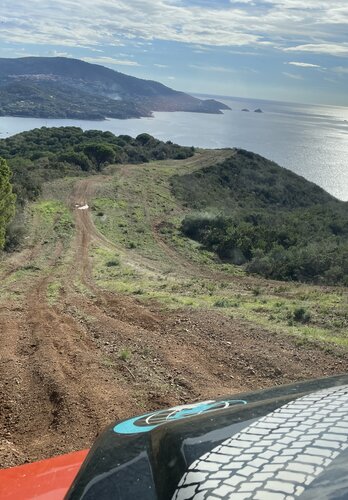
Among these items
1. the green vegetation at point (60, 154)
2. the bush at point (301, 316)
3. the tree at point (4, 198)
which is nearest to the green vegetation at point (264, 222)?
the green vegetation at point (60, 154)

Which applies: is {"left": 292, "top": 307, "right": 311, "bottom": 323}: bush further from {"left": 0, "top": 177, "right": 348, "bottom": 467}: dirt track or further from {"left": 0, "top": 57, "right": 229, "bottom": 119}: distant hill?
{"left": 0, "top": 57, "right": 229, "bottom": 119}: distant hill

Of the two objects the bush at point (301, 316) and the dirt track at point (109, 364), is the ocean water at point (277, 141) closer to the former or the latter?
the bush at point (301, 316)

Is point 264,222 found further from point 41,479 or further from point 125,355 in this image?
point 41,479

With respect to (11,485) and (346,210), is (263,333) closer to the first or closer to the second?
(11,485)

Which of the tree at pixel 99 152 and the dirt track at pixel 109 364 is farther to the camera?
the tree at pixel 99 152

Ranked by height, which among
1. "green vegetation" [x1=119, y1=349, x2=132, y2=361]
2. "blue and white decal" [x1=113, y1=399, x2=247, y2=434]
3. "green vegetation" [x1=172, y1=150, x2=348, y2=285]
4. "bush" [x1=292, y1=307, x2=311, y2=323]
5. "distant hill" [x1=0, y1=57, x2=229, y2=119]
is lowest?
"green vegetation" [x1=172, y1=150, x2=348, y2=285]

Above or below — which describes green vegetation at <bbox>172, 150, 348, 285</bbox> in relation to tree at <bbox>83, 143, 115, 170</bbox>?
below

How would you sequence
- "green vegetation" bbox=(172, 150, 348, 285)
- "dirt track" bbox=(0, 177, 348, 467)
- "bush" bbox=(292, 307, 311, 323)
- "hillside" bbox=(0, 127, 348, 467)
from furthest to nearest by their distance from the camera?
"green vegetation" bbox=(172, 150, 348, 285), "bush" bbox=(292, 307, 311, 323), "hillside" bbox=(0, 127, 348, 467), "dirt track" bbox=(0, 177, 348, 467)

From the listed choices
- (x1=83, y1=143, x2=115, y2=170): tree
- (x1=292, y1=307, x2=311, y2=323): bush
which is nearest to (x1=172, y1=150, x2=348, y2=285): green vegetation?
(x1=83, y1=143, x2=115, y2=170): tree
